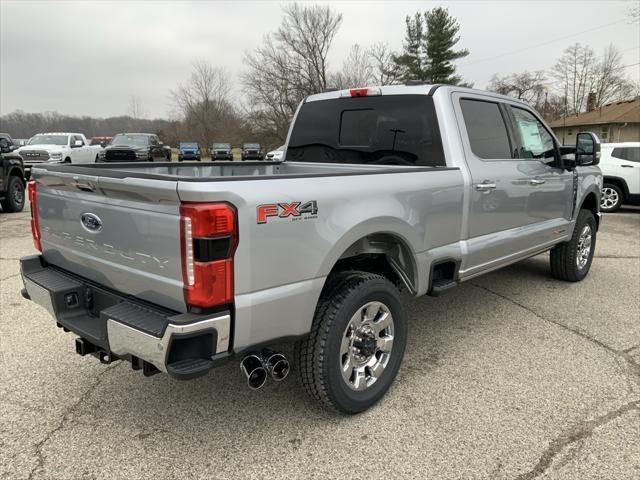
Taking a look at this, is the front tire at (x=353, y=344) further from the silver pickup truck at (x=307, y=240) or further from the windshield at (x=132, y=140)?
the windshield at (x=132, y=140)

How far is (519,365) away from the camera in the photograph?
3529 millimetres

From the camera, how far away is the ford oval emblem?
2.47 metres

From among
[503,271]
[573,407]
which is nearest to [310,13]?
[503,271]

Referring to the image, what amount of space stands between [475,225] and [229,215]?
7.31 feet

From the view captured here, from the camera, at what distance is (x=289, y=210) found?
228 cm

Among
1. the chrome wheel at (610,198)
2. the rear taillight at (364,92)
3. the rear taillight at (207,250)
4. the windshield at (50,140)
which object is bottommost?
the chrome wheel at (610,198)

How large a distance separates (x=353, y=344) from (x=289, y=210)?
0.98m

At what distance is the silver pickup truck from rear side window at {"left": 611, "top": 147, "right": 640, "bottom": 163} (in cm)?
933

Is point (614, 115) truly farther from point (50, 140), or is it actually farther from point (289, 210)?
point (289, 210)

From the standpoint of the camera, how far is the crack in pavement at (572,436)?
2.40m

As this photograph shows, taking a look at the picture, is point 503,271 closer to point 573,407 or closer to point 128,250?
point 573,407

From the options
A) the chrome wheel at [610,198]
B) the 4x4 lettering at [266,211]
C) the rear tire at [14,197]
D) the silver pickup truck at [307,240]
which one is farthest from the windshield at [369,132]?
the chrome wheel at [610,198]

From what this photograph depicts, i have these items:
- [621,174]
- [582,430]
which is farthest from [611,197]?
[582,430]

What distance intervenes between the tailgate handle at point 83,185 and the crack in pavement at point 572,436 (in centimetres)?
256
